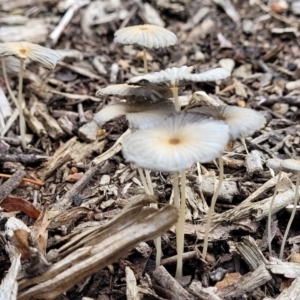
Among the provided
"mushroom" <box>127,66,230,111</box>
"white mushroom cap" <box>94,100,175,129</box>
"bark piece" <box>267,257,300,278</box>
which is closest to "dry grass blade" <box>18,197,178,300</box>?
"white mushroom cap" <box>94,100,175,129</box>

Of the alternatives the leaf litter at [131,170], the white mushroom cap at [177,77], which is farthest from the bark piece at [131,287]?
the white mushroom cap at [177,77]

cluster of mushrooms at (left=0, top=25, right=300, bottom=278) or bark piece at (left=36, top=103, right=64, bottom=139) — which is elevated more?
cluster of mushrooms at (left=0, top=25, right=300, bottom=278)

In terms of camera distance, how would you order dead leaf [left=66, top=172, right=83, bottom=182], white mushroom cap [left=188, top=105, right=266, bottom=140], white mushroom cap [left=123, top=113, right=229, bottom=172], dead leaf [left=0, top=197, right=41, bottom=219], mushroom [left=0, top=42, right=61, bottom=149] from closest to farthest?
white mushroom cap [left=123, top=113, right=229, bottom=172] → white mushroom cap [left=188, top=105, right=266, bottom=140] → dead leaf [left=0, top=197, right=41, bottom=219] → mushroom [left=0, top=42, right=61, bottom=149] → dead leaf [left=66, top=172, right=83, bottom=182]

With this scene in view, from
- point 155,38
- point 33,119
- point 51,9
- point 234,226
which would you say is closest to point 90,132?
point 33,119

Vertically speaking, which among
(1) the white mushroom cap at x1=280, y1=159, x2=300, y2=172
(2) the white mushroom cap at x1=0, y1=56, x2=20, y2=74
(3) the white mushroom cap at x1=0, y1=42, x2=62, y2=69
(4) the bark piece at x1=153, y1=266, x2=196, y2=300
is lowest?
(4) the bark piece at x1=153, y1=266, x2=196, y2=300

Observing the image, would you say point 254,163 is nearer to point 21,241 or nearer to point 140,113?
point 140,113

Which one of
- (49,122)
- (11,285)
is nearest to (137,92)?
(11,285)

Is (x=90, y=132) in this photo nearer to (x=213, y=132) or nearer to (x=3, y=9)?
(x=213, y=132)

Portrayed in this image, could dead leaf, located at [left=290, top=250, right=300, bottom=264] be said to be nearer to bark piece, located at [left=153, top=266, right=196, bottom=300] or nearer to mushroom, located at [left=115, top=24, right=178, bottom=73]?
bark piece, located at [left=153, top=266, right=196, bottom=300]
